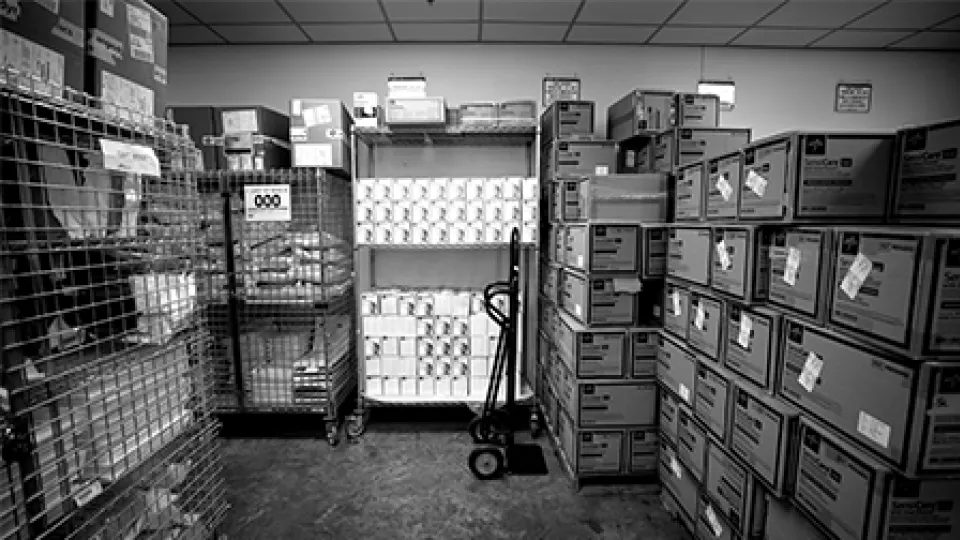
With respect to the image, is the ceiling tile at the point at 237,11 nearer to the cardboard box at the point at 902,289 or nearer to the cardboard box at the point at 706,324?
the cardboard box at the point at 706,324

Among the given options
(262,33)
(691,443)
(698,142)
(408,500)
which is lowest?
(408,500)

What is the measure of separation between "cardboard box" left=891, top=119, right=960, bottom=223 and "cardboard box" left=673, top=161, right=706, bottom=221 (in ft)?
2.43

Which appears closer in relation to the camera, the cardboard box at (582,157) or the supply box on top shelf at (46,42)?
the supply box on top shelf at (46,42)

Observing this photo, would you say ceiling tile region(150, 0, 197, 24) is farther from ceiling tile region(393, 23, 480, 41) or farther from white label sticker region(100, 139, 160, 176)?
white label sticker region(100, 139, 160, 176)

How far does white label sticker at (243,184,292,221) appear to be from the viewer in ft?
9.36

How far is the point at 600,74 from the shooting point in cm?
360

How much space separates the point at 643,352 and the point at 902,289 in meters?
1.41

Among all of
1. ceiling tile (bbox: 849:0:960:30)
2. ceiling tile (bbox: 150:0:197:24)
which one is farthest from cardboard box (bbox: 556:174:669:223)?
ceiling tile (bbox: 150:0:197:24)

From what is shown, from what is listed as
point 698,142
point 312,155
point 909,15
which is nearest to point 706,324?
point 698,142

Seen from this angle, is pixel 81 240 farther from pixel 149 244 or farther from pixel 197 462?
pixel 197 462

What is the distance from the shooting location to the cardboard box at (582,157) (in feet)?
10.2

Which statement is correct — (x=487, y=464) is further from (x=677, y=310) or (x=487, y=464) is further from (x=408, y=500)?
(x=677, y=310)

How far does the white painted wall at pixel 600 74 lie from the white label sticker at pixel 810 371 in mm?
2680

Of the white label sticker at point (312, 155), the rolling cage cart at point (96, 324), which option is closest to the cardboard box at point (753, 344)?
the rolling cage cart at point (96, 324)
